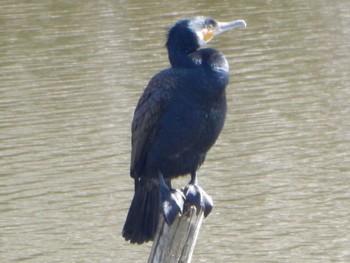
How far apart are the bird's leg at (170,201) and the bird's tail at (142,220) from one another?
7 centimetres

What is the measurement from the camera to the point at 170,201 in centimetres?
550

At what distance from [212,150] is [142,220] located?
631cm

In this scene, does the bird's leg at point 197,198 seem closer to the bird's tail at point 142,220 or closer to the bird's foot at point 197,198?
the bird's foot at point 197,198

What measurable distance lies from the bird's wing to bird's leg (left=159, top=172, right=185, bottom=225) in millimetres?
177

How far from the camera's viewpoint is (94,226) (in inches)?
396

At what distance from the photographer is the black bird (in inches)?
227

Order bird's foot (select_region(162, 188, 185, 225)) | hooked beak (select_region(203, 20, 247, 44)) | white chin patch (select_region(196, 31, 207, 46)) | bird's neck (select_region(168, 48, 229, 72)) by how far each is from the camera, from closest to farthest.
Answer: bird's foot (select_region(162, 188, 185, 225)) < bird's neck (select_region(168, 48, 229, 72)) < white chin patch (select_region(196, 31, 207, 46)) < hooked beak (select_region(203, 20, 247, 44))

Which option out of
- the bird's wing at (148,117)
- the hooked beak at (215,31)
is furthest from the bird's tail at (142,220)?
the hooked beak at (215,31)

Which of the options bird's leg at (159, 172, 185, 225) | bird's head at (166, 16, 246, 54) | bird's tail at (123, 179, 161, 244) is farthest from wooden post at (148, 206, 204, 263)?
bird's head at (166, 16, 246, 54)

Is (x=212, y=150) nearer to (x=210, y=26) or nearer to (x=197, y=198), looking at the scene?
(x=210, y=26)

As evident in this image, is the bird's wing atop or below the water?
atop

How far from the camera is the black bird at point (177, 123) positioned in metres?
5.76

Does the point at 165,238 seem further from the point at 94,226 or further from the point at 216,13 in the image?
the point at 216,13

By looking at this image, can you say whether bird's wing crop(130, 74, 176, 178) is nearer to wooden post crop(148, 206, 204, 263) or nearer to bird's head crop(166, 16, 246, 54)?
bird's head crop(166, 16, 246, 54)
